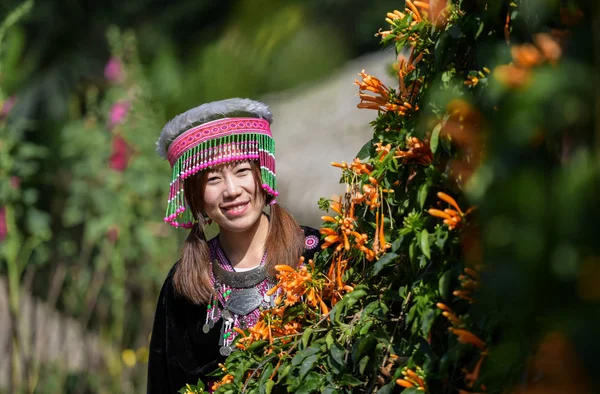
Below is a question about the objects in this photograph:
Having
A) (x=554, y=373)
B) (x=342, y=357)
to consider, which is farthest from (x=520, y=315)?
(x=342, y=357)

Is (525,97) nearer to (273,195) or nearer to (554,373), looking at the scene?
(554,373)

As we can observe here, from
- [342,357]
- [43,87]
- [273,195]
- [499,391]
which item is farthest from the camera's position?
[43,87]

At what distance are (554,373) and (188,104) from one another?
317 inches

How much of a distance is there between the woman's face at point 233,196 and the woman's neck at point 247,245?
0.11 m

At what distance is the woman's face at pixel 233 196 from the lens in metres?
2.72

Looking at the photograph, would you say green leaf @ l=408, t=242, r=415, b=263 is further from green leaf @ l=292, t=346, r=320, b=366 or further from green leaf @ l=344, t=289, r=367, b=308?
green leaf @ l=292, t=346, r=320, b=366

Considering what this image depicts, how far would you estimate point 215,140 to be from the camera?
8.82 feet

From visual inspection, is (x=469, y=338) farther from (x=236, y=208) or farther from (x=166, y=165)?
(x=166, y=165)

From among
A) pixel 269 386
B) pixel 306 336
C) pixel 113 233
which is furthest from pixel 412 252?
pixel 113 233

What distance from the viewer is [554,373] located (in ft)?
3.03

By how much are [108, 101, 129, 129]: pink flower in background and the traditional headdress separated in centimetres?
305

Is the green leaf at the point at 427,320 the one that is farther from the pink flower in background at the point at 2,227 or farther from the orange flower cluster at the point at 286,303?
the pink flower in background at the point at 2,227

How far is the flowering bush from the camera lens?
905mm

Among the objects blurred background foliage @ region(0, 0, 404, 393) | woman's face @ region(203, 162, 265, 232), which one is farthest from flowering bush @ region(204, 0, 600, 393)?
blurred background foliage @ region(0, 0, 404, 393)
